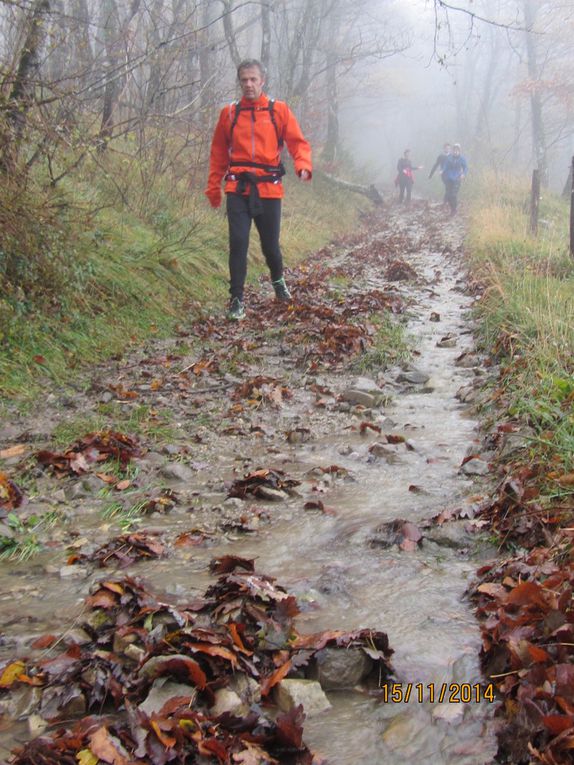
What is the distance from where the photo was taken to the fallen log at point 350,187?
68.7 feet

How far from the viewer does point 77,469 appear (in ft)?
11.2

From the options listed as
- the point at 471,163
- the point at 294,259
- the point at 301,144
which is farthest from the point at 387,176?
the point at 301,144

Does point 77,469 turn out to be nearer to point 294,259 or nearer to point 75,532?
point 75,532

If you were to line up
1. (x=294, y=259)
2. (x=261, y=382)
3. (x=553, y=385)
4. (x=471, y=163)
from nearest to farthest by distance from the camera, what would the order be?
(x=553, y=385) → (x=261, y=382) → (x=294, y=259) → (x=471, y=163)

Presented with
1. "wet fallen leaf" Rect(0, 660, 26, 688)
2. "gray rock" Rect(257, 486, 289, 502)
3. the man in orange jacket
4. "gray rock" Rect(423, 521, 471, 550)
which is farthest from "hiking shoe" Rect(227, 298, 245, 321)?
"wet fallen leaf" Rect(0, 660, 26, 688)

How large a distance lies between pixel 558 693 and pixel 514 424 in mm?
2358

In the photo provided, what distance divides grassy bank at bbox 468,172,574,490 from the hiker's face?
3.15 m

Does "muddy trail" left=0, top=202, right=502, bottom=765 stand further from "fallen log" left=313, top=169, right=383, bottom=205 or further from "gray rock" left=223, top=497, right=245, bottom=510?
"fallen log" left=313, top=169, right=383, bottom=205

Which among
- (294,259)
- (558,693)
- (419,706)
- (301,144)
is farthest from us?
(294,259)

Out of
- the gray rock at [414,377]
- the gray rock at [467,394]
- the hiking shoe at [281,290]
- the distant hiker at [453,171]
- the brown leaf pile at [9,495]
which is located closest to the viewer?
the brown leaf pile at [9,495]

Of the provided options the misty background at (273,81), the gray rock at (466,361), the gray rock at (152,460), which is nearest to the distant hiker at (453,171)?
the misty background at (273,81)

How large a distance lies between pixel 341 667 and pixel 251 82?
18.9 feet

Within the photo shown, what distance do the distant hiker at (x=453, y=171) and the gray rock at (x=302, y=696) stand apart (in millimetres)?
21061

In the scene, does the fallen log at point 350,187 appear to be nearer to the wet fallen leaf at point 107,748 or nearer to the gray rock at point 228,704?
the gray rock at point 228,704
